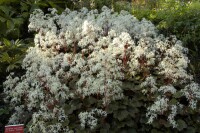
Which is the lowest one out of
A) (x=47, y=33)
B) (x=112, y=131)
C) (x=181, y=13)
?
(x=112, y=131)

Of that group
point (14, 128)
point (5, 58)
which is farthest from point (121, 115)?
point (5, 58)

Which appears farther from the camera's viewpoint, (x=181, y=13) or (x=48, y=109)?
(x=181, y=13)

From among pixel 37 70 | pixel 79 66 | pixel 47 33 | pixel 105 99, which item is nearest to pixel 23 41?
pixel 47 33

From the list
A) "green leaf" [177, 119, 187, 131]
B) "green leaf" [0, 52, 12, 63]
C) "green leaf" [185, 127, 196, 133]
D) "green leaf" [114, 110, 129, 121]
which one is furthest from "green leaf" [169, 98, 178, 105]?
"green leaf" [0, 52, 12, 63]

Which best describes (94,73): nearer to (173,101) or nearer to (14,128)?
(173,101)

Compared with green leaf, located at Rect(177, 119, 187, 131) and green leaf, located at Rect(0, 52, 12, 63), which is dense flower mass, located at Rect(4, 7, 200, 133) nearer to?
green leaf, located at Rect(177, 119, 187, 131)

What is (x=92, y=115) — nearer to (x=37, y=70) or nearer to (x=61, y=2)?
(x=37, y=70)

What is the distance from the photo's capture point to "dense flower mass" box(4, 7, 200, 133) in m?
4.62

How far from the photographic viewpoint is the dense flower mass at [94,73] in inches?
182

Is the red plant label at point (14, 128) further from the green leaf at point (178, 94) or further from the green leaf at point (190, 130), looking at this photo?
the green leaf at point (190, 130)

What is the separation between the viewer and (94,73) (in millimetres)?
5137

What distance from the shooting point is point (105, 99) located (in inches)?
181

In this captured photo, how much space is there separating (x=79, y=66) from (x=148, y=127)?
1.32m

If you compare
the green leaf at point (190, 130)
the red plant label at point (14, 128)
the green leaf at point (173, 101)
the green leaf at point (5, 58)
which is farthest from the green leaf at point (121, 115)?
the green leaf at point (5, 58)
